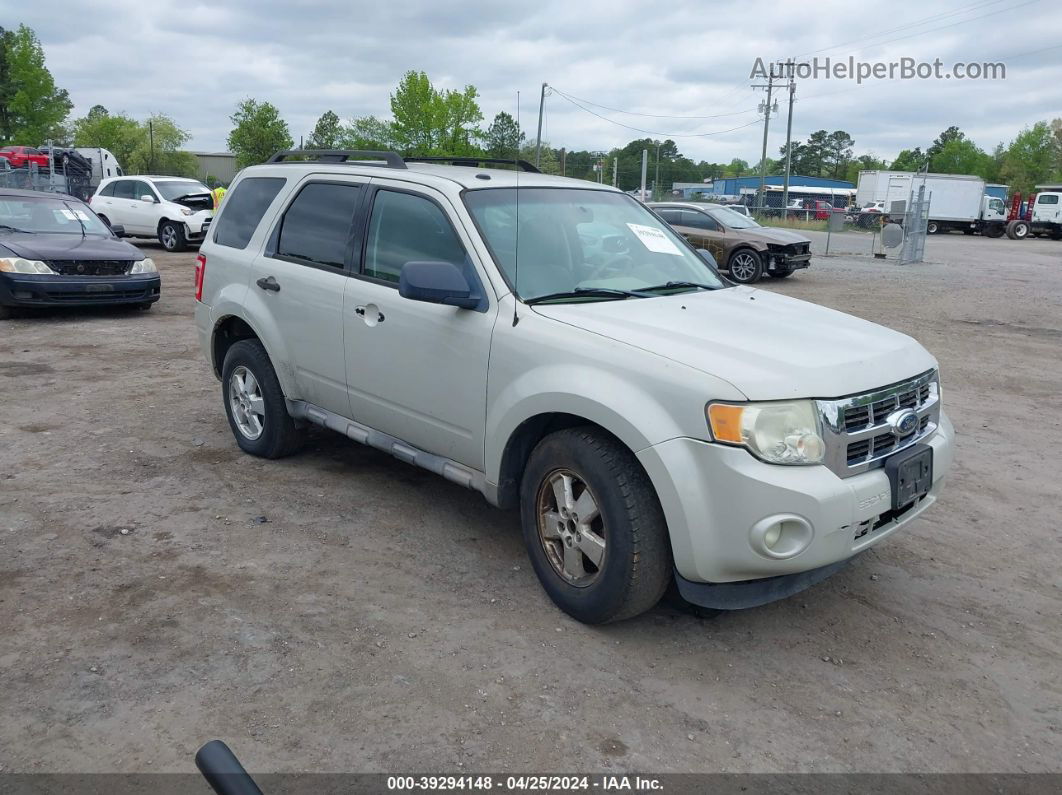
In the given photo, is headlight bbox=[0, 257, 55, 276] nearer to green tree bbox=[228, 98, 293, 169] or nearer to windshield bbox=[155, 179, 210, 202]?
windshield bbox=[155, 179, 210, 202]

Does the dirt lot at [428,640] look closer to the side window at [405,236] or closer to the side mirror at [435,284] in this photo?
the side mirror at [435,284]

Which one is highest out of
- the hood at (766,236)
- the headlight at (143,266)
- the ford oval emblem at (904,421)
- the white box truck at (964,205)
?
the white box truck at (964,205)

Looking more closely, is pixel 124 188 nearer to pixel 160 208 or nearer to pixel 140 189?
pixel 140 189

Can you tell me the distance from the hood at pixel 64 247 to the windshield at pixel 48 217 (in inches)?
8.4

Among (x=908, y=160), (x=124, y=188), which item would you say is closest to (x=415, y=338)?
(x=124, y=188)

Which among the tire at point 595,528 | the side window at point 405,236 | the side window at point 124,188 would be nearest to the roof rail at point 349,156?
the side window at point 405,236

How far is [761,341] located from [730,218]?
634 inches

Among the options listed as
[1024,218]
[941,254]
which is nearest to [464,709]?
[941,254]

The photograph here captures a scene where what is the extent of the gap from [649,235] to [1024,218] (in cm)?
4763

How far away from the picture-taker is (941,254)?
96.1 ft

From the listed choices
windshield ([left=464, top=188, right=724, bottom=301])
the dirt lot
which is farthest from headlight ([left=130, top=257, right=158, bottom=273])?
windshield ([left=464, top=188, right=724, bottom=301])

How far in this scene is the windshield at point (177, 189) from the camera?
20.5 metres

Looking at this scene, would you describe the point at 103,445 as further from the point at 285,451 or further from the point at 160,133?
the point at 160,133

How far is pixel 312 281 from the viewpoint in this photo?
16.4ft
